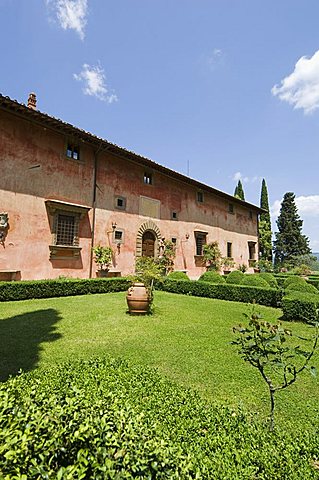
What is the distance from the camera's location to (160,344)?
5418 mm

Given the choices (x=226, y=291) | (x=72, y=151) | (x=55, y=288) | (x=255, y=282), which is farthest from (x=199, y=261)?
(x=55, y=288)

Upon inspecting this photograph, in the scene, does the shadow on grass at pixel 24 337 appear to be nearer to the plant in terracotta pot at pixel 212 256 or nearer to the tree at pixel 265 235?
the plant in terracotta pot at pixel 212 256

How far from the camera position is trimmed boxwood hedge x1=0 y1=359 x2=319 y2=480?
1.38 meters

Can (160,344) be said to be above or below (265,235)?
below

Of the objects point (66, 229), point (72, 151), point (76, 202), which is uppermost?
point (72, 151)

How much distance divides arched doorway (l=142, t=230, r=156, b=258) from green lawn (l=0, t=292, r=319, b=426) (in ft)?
24.5

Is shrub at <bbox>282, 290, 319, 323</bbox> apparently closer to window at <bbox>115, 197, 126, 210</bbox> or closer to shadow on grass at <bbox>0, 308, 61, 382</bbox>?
shadow on grass at <bbox>0, 308, 61, 382</bbox>

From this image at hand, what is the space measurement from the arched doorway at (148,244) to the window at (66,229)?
474cm

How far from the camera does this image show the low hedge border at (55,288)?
9.51 meters

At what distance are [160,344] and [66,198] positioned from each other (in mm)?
9744

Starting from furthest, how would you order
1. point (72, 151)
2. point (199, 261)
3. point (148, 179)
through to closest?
point (199, 261) → point (148, 179) → point (72, 151)

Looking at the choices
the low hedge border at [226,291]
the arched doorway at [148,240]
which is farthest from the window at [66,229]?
the low hedge border at [226,291]

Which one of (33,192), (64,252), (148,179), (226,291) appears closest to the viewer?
(33,192)

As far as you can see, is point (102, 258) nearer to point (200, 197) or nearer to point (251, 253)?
point (200, 197)
